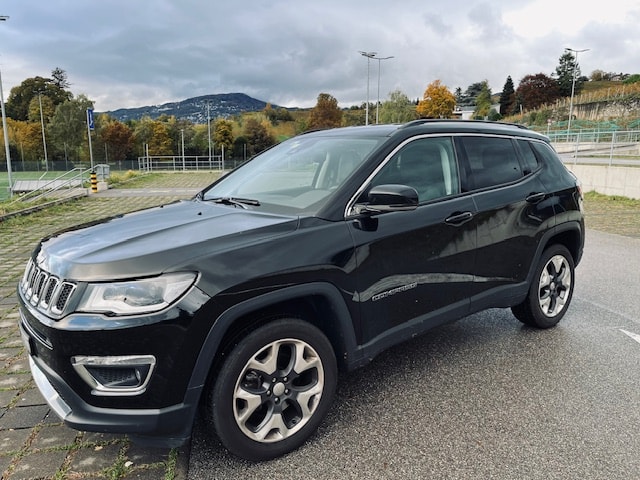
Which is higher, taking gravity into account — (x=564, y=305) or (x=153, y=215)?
(x=153, y=215)

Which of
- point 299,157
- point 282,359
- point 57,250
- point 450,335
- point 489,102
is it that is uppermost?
point 489,102

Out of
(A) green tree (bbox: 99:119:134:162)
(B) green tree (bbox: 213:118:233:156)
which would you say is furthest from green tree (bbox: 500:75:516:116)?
(A) green tree (bbox: 99:119:134:162)

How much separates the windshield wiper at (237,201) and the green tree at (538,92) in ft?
293

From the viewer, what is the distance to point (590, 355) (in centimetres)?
388

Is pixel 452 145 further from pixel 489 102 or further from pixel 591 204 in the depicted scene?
pixel 489 102

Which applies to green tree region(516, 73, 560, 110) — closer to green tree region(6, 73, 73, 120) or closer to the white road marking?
green tree region(6, 73, 73, 120)

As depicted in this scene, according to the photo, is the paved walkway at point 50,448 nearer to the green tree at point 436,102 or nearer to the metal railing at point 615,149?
the metal railing at point 615,149

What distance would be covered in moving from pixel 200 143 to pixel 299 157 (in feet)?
273

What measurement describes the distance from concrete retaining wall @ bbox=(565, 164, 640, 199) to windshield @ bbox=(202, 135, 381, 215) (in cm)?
1405

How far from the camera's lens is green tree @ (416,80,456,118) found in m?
76.2

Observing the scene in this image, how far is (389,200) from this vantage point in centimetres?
276

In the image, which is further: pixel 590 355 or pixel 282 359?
pixel 590 355

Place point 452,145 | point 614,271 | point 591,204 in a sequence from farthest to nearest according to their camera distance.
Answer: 1. point 591,204
2. point 614,271
3. point 452,145

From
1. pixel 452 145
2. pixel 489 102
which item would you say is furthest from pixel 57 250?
pixel 489 102
